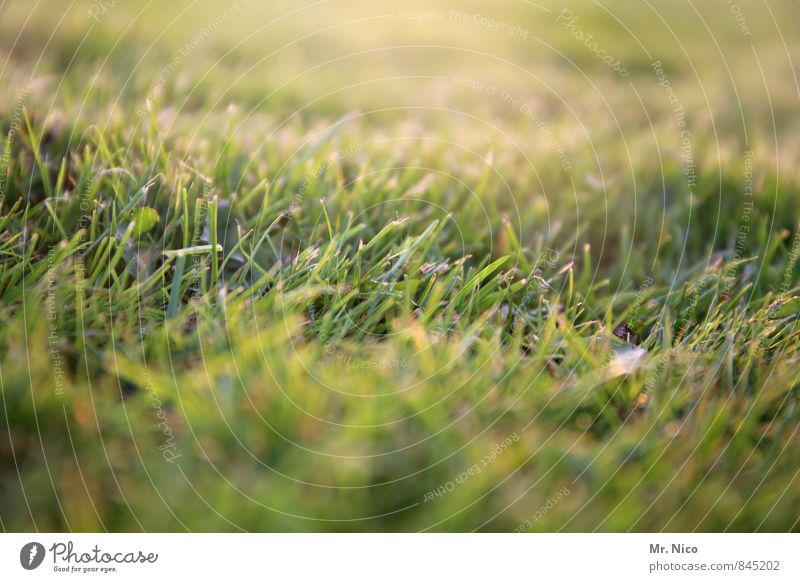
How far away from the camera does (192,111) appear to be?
164 centimetres
